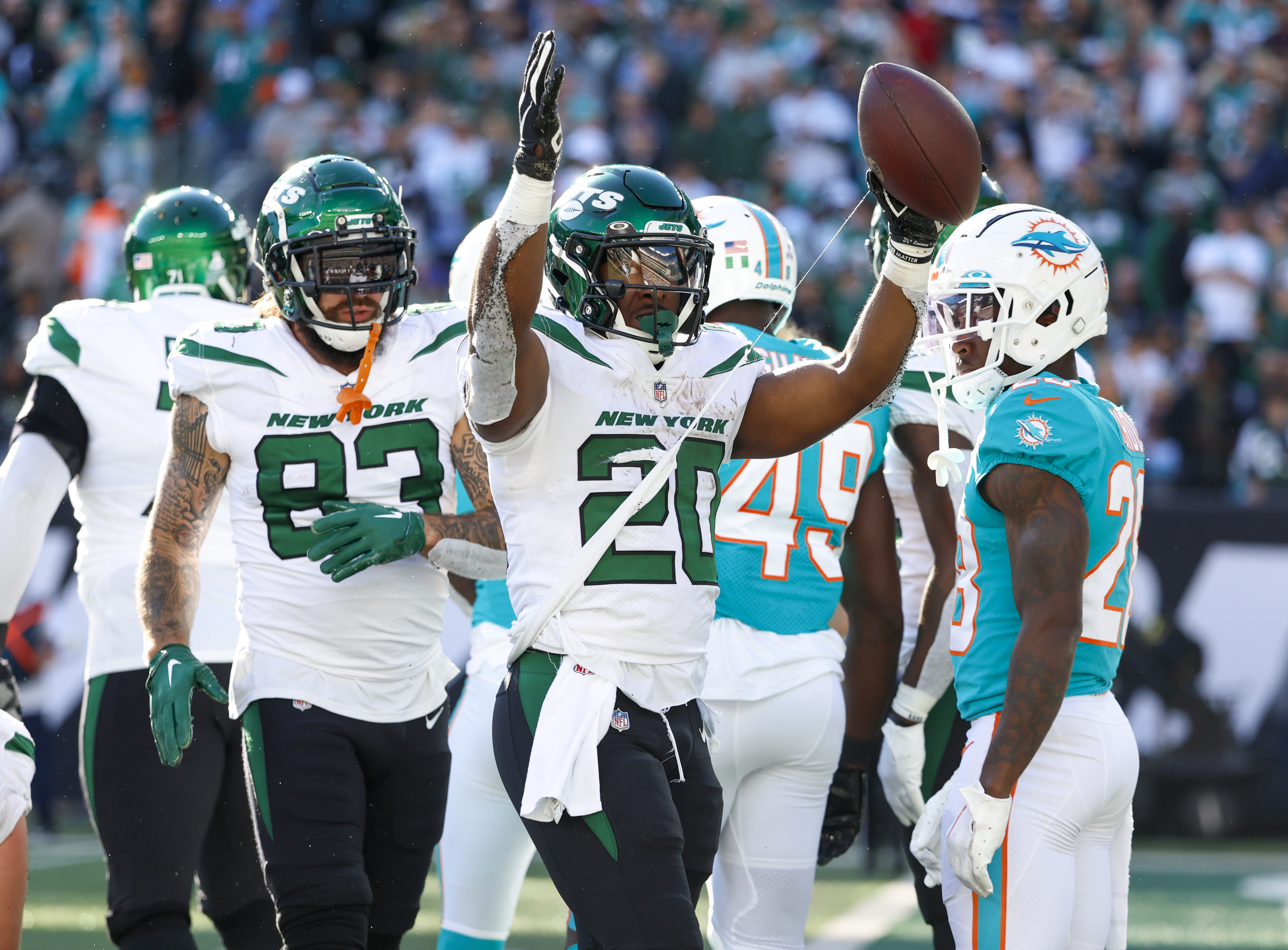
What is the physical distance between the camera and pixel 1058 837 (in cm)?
313

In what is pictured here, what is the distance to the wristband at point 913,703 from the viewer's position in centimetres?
410

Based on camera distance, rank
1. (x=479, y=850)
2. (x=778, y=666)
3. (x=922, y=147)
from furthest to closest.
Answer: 1. (x=479, y=850)
2. (x=778, y=666)
3. (x=922, y=147)

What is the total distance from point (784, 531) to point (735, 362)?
0.88 metres

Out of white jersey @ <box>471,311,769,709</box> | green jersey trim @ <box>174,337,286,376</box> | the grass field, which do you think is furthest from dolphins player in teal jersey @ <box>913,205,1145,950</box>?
the grass field

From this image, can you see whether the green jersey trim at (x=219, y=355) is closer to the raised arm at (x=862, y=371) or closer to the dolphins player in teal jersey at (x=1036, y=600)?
the raised arm at (x=862, y=371)

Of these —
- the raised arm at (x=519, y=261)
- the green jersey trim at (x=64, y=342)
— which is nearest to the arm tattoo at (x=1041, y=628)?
the raised arm at (x=519, y=261)

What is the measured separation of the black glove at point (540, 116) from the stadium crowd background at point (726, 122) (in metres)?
7.89

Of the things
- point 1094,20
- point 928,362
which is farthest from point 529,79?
point 1094,20

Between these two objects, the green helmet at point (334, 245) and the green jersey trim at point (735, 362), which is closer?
the green jersey trim at point (735, 362)

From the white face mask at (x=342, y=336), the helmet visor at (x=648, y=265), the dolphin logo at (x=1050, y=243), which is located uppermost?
the dolphin logo at (x=1050, y=243)

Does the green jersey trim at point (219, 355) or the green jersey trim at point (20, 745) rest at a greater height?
the green jersey trim at point (219, 355)

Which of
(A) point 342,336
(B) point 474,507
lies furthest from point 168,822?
(A) point 342,336

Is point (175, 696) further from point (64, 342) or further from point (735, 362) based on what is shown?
point (735, 362)

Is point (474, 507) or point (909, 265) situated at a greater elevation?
point (909, 265)
